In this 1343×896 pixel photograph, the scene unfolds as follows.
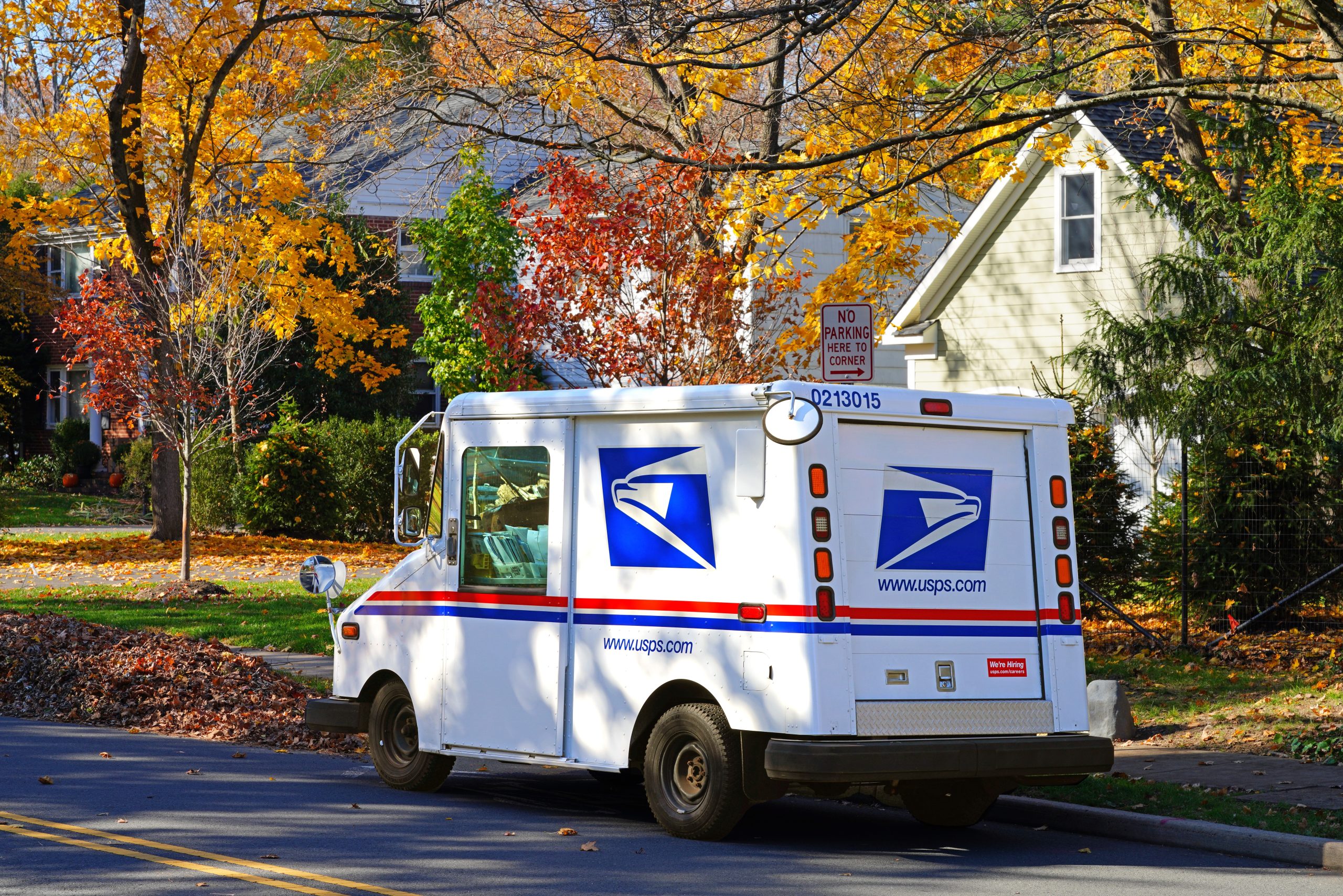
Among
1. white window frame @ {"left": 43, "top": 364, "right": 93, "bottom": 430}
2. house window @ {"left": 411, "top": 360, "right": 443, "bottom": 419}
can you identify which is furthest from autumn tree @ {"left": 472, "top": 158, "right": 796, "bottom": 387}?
white window frame @ {"left": 43, "top": 364, "right": 93, "bottom": 430}

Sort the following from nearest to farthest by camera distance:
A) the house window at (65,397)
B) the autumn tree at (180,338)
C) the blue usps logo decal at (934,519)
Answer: the blue usps logo decal at (934,519) → the autumn tree at (180,338) → the house window at (65,397)

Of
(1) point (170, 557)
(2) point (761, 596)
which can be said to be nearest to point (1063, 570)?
(2) point (761, 596)

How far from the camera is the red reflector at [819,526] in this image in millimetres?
7996

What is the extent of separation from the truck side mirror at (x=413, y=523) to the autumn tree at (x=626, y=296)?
5.45 m

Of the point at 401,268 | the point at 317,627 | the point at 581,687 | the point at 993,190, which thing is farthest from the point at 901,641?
the point at 401,268

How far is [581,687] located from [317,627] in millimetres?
8889

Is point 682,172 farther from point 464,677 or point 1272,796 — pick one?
point 1272,796

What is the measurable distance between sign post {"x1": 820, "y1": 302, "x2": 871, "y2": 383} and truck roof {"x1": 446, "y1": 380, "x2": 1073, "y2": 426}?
2123mm

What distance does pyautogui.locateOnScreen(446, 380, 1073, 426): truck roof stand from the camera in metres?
8.19

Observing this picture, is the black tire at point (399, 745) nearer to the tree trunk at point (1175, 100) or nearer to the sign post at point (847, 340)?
the sign post at point (847, 340)

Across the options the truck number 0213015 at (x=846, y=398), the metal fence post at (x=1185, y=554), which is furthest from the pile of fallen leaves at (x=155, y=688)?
the metal fence post at (x=1185, y=554)

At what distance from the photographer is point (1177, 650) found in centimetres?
1488

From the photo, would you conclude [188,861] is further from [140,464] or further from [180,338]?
[140,464]

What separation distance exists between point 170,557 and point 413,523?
1627cm
